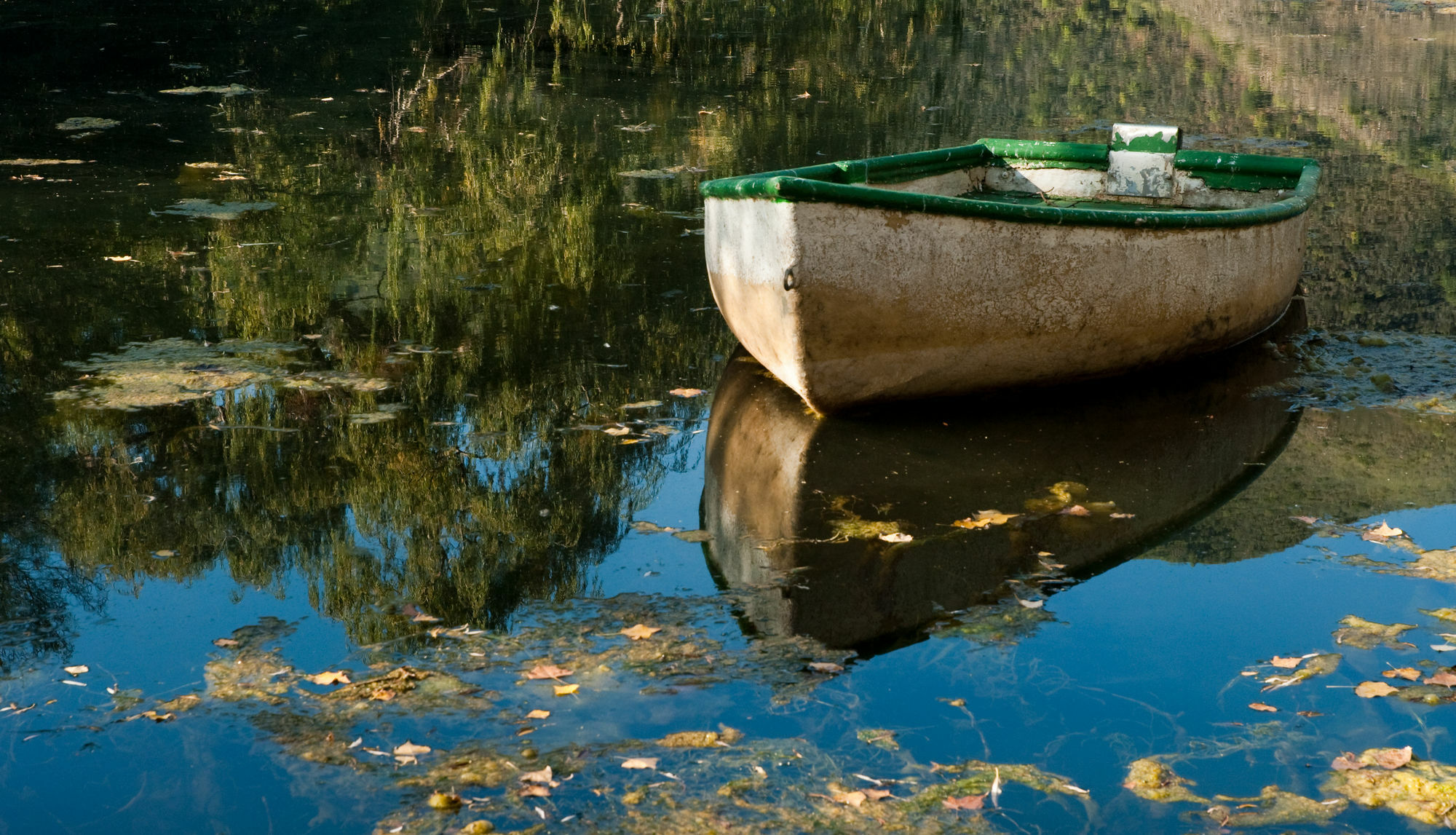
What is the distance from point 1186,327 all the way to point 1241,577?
2.32 m

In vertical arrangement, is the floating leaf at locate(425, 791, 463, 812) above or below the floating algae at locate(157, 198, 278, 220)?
below

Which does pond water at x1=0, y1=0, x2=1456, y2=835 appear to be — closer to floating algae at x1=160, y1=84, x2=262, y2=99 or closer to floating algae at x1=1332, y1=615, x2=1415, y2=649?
floating algae at x1=1332, y1=615, x2=1415, y2=649

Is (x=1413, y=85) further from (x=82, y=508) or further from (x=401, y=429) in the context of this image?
(x=82, y=508)

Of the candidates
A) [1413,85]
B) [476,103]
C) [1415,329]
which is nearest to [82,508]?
[1415,329]

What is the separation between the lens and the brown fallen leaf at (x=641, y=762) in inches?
146

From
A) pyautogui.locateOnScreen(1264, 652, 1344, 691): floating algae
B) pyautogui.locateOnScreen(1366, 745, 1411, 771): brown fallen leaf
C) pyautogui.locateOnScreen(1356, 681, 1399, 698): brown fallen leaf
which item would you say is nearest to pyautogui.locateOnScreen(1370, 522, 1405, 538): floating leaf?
pyautogui.locateOnScreen(1264, 652, 1344, 691): floating algae

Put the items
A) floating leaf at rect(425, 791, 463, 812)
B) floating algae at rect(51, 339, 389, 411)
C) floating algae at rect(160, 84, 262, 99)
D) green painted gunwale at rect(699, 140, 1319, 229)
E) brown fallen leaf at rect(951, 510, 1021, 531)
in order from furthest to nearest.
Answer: floating algae at rect(160, 84, 262, 99) → floating algae at rect(51, 339, 389, 411) → green painted gunwale at rect(699, 140, 1319, 229) → brown fallen leaf at rect(951, 510, 1021, 531) → floating leaf at rect(425, 791, 463, 812)

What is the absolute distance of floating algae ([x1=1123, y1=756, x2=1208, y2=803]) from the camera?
365 cm

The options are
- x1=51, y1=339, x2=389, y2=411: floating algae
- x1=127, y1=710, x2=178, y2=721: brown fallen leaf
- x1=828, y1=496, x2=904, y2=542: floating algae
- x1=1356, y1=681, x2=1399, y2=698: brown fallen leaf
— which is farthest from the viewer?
x1=51, y1=339, x2=389, y2=411: floating algae

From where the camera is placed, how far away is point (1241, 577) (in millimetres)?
5016

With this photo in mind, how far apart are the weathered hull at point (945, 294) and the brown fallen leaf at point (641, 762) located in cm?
261

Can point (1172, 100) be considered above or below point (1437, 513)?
above

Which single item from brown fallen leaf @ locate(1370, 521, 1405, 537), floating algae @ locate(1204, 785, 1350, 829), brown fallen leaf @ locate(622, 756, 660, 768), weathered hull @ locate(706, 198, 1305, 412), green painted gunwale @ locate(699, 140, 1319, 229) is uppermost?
green painted gunwale @ locate(699, 140, 1319, 229)

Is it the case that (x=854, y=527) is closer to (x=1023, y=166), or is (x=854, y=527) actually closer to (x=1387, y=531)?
(x=1387, y=531)
